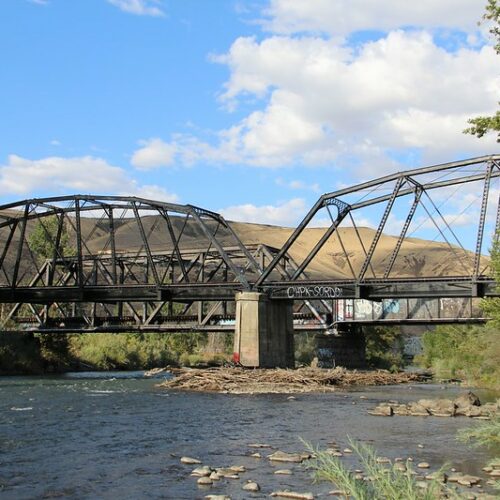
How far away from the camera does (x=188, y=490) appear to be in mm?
15250

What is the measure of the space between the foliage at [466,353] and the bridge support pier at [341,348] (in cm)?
861

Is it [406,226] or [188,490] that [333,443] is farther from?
[406,226]

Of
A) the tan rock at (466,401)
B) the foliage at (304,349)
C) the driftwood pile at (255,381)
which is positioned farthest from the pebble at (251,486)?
the foliage at (304,349)

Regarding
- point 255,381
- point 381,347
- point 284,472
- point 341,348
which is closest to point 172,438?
point 284,472

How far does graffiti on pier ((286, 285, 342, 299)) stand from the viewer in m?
56.3

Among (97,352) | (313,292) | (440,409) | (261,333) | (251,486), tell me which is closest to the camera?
(251,486)

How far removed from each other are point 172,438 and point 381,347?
78327 millimetres

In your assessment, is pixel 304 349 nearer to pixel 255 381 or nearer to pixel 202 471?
pixel 255 381

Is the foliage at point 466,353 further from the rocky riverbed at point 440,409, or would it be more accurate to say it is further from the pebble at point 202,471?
the pebble at point 202,471

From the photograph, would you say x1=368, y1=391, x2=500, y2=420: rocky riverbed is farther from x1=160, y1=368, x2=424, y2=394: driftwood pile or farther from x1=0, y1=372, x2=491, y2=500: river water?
x1=160, y1=368, x2=424, y2=394: driftwood pile

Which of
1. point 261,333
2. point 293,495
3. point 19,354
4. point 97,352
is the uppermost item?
point 261,333

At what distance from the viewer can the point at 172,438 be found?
23641 mm

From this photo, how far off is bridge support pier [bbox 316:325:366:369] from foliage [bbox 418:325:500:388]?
8.61 metres

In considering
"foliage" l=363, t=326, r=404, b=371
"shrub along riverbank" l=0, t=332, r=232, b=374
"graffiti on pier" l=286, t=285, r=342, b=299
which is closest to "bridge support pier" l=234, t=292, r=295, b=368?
"graffiti on pier" l=286, t=285, r=342, b=299
